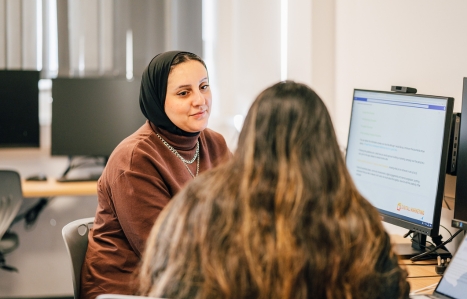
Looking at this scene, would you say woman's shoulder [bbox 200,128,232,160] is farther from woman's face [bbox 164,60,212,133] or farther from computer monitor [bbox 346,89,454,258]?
computer monitor [bbox 346,89,454,258]

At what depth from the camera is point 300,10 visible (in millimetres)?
2863

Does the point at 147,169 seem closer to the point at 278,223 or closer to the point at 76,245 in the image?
the point at 76,245

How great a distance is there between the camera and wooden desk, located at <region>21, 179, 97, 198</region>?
10.3 ft

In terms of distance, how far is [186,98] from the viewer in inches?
72.1

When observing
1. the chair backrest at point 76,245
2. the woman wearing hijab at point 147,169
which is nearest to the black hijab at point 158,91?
the woman wearing hijab at point 147,169

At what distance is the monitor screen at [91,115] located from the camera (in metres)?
3.52

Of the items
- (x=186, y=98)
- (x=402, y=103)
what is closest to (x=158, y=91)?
(x=186, y=98)

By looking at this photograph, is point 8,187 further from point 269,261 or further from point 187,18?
point 269,261

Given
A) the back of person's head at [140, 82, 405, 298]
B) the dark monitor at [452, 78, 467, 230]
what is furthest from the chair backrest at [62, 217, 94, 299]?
the dark monitor at [452, 78, 467, 230]

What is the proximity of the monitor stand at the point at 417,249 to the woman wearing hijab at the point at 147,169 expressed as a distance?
0.69 m

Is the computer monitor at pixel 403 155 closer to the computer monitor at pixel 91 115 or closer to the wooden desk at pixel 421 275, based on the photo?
the wooden desk at pixel 421 275

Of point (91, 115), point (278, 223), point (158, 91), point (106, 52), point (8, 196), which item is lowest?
point (8, 196)

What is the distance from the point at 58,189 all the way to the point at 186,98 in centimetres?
159

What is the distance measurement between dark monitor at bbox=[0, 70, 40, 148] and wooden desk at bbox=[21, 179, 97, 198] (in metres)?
0.35
